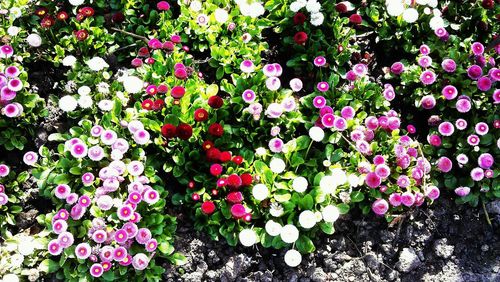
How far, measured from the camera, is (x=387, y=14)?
354cm

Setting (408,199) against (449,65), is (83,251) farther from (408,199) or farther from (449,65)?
(449,65)

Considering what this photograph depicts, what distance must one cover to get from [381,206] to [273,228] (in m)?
0.62

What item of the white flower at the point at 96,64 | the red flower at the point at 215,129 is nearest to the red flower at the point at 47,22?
the white flower at the point at 96,64

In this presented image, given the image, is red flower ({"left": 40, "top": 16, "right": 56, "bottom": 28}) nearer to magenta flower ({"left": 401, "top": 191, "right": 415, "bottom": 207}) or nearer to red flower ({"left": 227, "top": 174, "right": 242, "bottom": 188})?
red flower ({"left": 227, "top": 174, "right": 242, "bottom": 188})

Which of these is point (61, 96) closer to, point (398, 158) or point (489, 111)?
point (398, 158)

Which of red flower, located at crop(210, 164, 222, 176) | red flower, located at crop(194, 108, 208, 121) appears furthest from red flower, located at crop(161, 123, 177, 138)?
red flower, located at crop(210, 164, 222, 176)

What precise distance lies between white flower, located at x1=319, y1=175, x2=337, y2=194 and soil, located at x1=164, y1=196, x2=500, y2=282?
32 cm

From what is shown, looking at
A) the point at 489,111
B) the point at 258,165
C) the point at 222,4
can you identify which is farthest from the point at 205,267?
the point at 489,111

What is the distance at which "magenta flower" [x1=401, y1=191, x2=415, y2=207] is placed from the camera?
2.96 meters

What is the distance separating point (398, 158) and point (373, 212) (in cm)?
35

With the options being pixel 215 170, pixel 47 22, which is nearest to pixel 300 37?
pixel 215 170

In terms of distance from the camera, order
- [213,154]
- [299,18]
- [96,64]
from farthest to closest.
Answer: [299,18] → [96,64] → [213,154]

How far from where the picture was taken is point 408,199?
2959 mm

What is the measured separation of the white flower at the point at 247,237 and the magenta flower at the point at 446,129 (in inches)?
51.2
